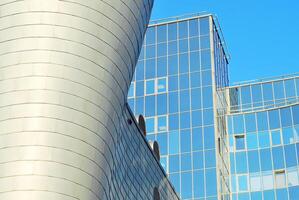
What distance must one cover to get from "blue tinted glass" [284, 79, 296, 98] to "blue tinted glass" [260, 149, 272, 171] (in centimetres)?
697

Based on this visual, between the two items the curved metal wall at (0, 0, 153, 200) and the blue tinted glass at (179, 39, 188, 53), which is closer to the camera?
the curved metal wall at (0, 0, 153, 200)

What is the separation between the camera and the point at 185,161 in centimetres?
6003

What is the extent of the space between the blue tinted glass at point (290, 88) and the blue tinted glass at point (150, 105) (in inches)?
519

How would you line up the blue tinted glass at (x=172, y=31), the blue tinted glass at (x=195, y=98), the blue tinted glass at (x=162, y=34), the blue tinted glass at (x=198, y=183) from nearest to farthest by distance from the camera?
the blue tinted glass at (x=198, y=183), the blue tinted glass at (x=195, y=98), the blue tinted glass at (x=172, y=31), the blue tinted glass at (x=162, y=34)

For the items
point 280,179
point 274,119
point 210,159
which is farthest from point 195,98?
point 280,179

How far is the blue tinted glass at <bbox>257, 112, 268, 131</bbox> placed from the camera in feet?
211

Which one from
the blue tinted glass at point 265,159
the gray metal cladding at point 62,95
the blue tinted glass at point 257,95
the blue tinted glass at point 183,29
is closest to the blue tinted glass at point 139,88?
the blue tinted glass at point 183,29

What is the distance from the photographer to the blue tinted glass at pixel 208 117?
61.6 metres

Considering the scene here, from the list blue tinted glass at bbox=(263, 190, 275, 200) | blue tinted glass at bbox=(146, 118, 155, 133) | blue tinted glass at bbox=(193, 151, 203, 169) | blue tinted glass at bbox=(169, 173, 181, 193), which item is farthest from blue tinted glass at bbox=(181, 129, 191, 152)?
blue tinted glass at bbox=(263, 190, 275, 200)

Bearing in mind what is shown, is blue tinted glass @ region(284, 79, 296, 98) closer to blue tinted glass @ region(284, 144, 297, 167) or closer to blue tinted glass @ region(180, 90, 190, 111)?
blue tinted glass @ region(284, 144, 297, 167)

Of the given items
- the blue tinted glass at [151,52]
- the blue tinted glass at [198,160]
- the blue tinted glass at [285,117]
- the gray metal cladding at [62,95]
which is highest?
the blue tinted glass at [151,52]

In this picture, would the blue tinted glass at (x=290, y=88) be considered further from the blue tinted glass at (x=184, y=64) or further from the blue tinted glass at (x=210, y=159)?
the blue tinted glass at (x=210, y=159)

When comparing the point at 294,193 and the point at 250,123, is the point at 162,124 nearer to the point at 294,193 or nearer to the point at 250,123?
the point at 250,123

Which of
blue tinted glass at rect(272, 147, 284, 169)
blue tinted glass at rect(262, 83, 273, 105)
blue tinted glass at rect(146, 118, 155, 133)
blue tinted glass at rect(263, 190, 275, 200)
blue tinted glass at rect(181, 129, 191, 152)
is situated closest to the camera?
blue tinted glass at rect(181, 129, 191, 152)
